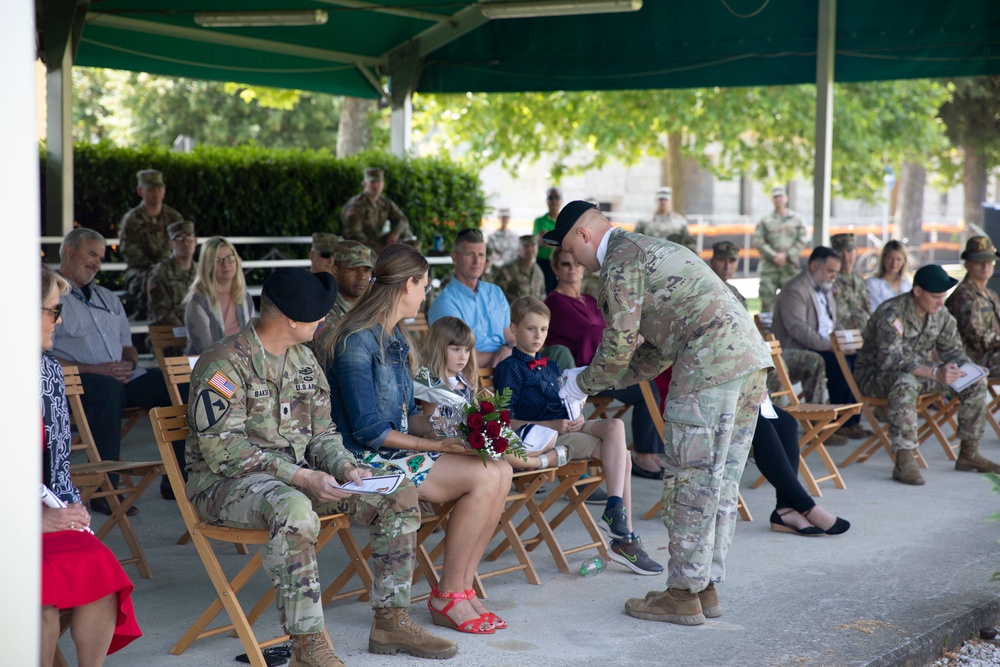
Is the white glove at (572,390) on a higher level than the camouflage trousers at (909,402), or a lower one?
higher

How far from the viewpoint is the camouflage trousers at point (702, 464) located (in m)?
4.39

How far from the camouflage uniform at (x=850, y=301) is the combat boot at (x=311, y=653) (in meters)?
6.82

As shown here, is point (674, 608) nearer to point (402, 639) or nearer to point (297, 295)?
point (402, 639)

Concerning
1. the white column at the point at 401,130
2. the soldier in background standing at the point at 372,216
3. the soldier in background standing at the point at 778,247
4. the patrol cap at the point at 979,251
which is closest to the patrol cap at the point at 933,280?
the patrol cap at the point at 979,251

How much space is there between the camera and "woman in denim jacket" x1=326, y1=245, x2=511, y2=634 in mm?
4371

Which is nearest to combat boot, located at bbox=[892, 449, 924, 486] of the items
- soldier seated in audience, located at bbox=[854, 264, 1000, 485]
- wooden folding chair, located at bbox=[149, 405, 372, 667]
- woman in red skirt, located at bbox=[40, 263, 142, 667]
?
soldier seated in audience, located at bbox=[854, 264, 1000, 485]

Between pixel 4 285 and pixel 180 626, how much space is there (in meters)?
2.59

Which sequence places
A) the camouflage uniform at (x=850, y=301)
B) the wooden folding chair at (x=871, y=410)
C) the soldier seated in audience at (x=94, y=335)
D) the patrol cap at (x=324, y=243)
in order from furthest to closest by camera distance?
1. the camouflage uniform at (x=850, y=301)
2. the wooden folding chair at (x=871, y=410)
3. the patrol cap at (x=324, y=243)
4. the soldier seated in audience at (x=94, y=335)

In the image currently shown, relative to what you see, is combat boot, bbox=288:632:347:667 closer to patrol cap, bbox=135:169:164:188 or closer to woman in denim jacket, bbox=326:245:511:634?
woman in denim jacket, bbox=326:245:511:634

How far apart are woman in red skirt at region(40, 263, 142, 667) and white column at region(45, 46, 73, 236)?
7.21 meters

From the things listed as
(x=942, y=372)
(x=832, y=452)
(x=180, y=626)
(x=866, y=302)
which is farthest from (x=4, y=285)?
(x=866, y=302)

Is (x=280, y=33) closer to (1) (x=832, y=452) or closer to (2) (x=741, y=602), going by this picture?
(1) (x=832, y=452)

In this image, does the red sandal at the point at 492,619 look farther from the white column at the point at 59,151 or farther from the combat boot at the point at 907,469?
the white column at the point at 59,151

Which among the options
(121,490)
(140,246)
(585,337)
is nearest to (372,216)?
(140,246)
